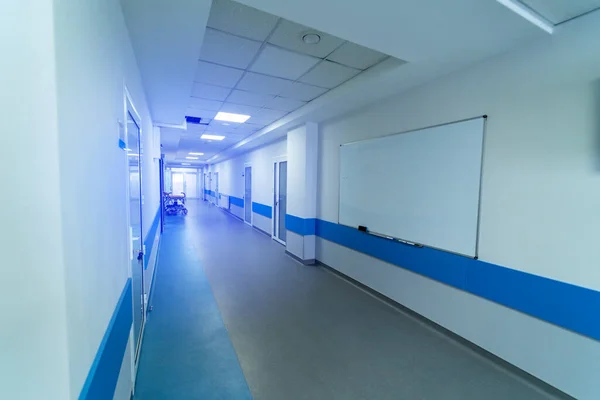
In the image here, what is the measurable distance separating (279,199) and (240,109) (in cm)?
291

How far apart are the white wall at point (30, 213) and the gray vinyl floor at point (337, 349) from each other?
174 centimetres

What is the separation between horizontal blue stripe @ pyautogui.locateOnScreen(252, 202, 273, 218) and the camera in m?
7.55

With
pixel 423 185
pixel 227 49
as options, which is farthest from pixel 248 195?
pixel 423 185

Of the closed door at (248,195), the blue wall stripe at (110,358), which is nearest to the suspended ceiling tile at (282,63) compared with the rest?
the blue wall stripe at (110,358)

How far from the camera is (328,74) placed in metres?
3.17

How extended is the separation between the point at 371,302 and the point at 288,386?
1865 mm

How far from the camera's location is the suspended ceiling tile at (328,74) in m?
2.97

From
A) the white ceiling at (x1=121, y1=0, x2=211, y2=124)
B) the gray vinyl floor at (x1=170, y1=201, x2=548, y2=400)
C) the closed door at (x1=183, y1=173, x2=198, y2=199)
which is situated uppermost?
the white ceiling at (x1=121, y1=0, x2=211, y2=124)

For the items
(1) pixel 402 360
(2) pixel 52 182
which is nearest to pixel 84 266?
(2) pixel 52 182

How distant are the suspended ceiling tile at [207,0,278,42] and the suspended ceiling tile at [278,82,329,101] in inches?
48.0

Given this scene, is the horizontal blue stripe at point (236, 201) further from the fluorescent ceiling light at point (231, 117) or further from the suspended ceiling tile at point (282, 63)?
the suspended ceiling tile at point (282, 63)

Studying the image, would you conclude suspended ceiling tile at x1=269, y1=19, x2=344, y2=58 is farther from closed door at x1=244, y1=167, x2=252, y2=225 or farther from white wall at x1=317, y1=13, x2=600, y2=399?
closed door at x1=244, y1=167, x2=252, y2=225

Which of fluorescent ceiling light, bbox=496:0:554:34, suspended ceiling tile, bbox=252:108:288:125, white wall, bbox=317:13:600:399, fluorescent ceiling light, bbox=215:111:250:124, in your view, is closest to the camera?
fluorescent ceiling light, bbox=496:0:554:34

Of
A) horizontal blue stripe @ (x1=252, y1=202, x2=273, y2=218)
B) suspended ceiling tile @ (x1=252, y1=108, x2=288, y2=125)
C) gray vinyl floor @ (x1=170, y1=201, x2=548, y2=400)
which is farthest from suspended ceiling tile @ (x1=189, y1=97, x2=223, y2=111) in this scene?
horizontal blue stripe @ (x1=252, y1=202, x2=273, y2=218)
